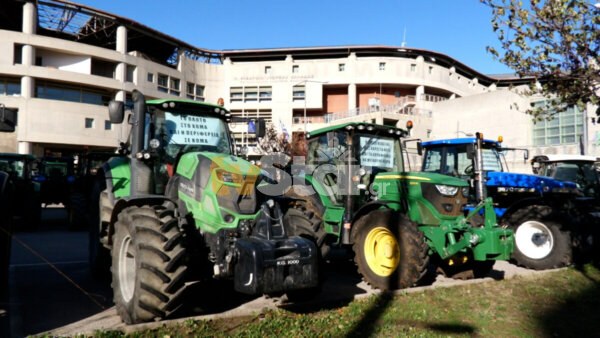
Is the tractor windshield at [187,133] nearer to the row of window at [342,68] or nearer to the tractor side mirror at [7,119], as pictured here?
the tractor side mirror at [7,119]

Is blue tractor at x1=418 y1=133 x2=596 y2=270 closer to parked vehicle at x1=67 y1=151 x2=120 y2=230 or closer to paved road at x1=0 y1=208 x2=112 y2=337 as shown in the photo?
paved road at x1=0 y1=208 x2=112 y2=337

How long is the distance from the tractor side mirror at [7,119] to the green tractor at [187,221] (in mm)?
1274

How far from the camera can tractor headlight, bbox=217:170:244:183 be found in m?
4.85

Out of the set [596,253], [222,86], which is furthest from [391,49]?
[596,253]

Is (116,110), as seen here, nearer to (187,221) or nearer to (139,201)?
(139,201)

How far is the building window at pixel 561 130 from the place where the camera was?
2530 centimetres

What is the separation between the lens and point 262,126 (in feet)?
20.9

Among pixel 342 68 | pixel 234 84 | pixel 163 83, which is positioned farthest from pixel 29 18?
pixel 342 68

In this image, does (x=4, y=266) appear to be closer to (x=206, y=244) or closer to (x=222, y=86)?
(x=206, y=244)

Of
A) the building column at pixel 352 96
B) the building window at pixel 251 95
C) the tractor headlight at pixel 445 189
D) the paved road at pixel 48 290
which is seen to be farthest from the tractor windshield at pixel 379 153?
the building window at pixel 251 95

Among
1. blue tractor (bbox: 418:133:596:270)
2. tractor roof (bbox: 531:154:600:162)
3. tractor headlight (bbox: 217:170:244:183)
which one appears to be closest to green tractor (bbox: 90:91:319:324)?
tractor headlight (bbox: 217:170:244:183)

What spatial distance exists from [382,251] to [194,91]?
43782 millimetres

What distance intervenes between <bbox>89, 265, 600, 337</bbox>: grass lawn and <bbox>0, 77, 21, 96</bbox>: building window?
35.2 metres

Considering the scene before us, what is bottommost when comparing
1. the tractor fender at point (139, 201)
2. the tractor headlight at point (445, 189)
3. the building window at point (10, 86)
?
the tractor fender at point (139, 201)
